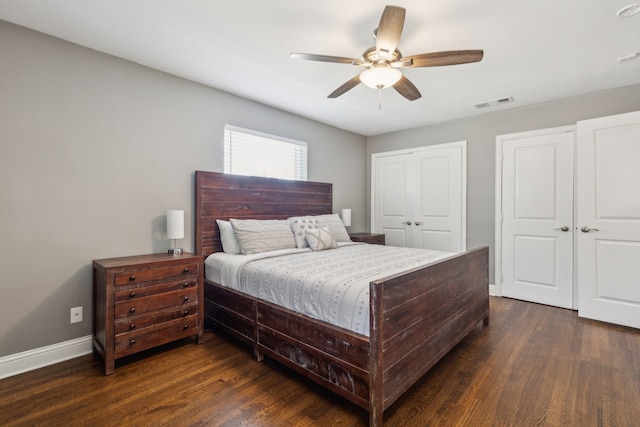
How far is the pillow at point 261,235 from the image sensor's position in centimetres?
301

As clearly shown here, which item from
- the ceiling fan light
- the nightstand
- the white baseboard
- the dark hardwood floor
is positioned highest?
the ceiling fan light

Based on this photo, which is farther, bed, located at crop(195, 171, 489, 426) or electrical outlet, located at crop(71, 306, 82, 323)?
electrical outlet, located at crop(71, 306, 82, 323)

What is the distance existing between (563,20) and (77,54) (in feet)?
12.2

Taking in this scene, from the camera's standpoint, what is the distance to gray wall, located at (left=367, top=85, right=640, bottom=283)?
333 centimetres

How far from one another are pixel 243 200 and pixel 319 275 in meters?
1.73

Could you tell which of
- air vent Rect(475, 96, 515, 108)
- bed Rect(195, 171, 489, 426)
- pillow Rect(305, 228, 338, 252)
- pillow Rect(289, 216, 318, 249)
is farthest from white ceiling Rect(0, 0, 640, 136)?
pillow Rect(305, 228, 338, 252)

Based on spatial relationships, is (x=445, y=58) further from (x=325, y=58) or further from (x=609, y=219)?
(x=609, y=219)

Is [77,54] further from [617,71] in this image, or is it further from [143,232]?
[617,71]

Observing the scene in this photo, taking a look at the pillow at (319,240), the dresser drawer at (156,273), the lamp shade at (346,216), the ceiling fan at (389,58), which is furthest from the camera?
the lamp shade at (346,216)

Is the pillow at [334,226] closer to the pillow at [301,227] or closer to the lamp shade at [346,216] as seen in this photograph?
the pillow at [301,227]

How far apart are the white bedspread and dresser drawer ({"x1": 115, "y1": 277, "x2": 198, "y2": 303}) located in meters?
0.33

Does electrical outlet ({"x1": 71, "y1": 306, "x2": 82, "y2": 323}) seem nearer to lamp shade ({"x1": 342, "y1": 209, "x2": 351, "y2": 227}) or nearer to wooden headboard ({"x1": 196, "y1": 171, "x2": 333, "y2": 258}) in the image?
wooden headboard ({"x1": 196, "y1": 171, "x2": 333, "y2": 258})

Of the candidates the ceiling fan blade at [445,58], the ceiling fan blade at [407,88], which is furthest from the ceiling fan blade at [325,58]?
the ceiling fan blade at [407,88]

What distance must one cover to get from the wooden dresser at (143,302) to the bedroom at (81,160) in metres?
0.25
